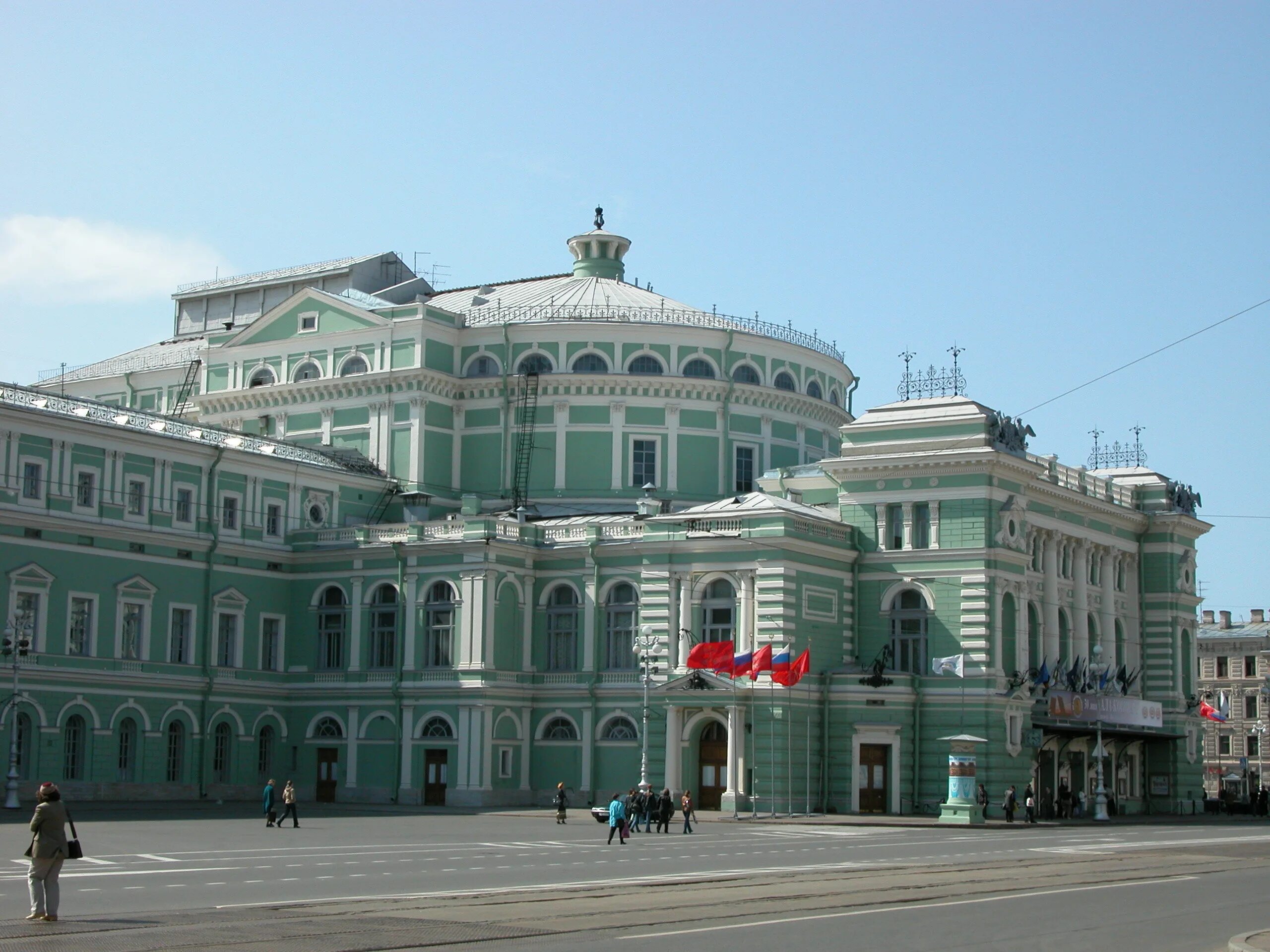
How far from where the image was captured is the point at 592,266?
90.2 meters

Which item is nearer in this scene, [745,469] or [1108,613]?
[1108,613]

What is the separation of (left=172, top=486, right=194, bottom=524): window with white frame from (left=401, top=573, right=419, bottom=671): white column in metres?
8.50

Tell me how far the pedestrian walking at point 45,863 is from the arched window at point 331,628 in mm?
49264

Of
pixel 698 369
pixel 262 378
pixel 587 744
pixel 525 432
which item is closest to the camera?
pixel 587 744

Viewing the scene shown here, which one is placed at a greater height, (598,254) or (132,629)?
(598,254)

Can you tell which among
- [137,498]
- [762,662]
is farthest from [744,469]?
[137,498]

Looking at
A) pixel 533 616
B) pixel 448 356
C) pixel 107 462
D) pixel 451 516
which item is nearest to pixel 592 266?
pixel 448 356

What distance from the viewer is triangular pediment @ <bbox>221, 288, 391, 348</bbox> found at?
8162 cm

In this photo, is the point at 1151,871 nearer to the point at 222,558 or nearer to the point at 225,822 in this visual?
the point at 225,822

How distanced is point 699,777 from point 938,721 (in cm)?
900

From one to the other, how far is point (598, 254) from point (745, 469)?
50.0 ft

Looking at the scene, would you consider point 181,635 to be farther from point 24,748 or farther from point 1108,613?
point 1108,613

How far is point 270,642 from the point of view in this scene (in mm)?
73375

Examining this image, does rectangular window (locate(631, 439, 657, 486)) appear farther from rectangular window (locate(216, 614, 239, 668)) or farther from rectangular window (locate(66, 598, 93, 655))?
rectangular window (locate(66, 598, 93, 655))
